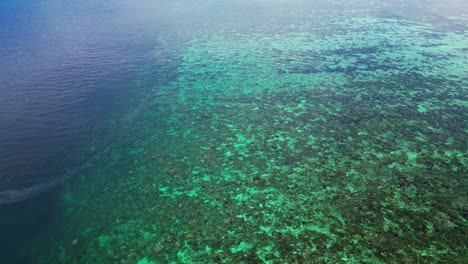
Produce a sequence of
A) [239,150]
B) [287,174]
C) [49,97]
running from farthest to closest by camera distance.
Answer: [49,97]
[239,150]
[287,174]

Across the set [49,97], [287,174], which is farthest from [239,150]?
[49,97]

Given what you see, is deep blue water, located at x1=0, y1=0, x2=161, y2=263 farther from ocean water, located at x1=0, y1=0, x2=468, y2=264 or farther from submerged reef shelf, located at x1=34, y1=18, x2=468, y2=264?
submerged reef shelf, located at x1=34, y1=18, x2=468, y2=264

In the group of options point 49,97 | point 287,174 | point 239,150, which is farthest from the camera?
point 49,97

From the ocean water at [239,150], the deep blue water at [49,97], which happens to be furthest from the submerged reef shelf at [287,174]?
the deep blue water at [49,97]

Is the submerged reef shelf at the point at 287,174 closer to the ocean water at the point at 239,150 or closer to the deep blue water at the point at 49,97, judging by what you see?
the ocean water at the point at 239,150

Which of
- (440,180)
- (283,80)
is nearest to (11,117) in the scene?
(283,80)

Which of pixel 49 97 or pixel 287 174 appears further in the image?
pixel 49 97

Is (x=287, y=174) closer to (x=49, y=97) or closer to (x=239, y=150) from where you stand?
(x=239, y=150)
